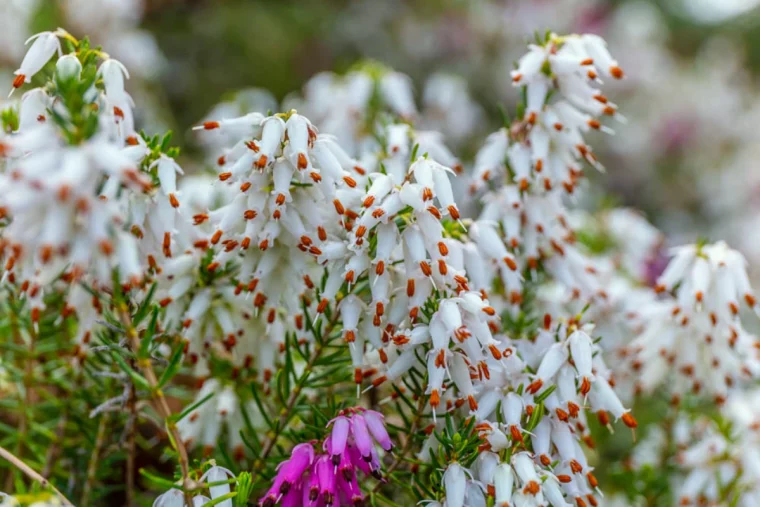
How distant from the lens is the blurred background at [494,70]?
5.52 m

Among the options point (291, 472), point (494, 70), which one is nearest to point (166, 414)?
point (291, 472)

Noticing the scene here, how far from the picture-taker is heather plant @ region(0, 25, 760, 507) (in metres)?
1.26

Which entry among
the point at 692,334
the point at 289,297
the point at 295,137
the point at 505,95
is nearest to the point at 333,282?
the point at 289,297

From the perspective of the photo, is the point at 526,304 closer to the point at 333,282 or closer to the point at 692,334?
the point at 692,334

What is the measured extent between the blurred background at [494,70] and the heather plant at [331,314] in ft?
10.5

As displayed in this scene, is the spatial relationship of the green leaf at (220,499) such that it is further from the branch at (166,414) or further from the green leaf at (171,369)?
the green leaf at (171,369)

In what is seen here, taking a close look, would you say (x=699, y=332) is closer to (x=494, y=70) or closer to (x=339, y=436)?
(x=339, y=436)

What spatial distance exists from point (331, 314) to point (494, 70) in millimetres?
4537

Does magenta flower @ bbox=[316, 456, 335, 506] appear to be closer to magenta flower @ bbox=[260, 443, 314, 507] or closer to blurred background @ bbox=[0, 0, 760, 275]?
magenta flower @ bbox=[260, 443, 314, 507]

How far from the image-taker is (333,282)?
1.42 metres

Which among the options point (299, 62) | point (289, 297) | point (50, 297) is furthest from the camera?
point (299, 62)

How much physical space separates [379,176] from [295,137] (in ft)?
0.57

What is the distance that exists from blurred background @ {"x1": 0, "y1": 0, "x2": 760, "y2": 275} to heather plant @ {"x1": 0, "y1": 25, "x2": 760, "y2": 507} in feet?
10.5

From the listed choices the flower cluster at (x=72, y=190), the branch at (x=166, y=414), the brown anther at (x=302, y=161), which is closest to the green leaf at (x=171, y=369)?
the branch at (x=166, y=414)
